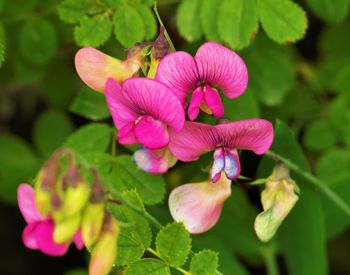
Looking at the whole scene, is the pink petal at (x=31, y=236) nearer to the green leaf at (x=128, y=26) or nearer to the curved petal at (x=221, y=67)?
the curved petal at (x=221, y=67)

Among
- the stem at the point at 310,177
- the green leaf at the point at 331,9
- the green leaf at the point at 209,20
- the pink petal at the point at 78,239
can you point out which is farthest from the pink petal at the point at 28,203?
the green leaf at the point at 331,9

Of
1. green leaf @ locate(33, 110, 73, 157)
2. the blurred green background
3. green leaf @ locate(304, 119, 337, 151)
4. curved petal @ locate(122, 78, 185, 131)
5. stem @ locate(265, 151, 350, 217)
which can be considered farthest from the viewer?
green leaf @ locate(33, 110, 73, 157)

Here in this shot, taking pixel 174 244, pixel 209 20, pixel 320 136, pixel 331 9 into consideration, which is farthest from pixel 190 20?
pixel 174 244

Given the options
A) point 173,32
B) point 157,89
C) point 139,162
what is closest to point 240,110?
point 139,162

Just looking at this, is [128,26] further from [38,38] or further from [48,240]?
[48,240]

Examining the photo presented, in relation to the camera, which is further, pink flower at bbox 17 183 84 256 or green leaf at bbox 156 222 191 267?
green leaf at bbox 156 222 191 267

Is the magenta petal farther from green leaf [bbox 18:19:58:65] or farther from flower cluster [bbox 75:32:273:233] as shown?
green leaf [bbox 18:19:58:65]

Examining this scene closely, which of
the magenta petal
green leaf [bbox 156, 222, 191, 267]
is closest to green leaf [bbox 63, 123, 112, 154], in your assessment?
green leaf [bbox 156, 222, 191, 267]
